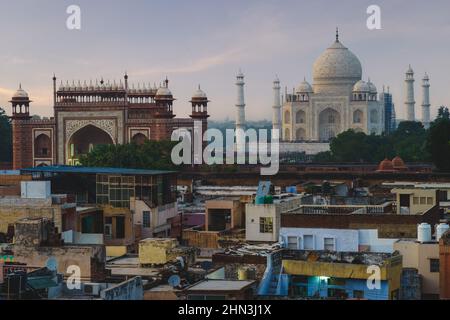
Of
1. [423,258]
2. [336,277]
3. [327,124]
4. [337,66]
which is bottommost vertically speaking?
[336,277]

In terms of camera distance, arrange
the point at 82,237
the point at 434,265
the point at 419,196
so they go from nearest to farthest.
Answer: the point at 434,265
the point at 82,237
the point at 419,196

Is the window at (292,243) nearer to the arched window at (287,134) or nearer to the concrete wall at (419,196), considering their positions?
the concrete wall at (419,196)

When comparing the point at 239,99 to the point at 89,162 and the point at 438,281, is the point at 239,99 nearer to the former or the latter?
the point at 89,162

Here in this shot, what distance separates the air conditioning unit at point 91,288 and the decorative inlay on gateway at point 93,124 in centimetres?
2225

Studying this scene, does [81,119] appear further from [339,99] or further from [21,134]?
[339,99]

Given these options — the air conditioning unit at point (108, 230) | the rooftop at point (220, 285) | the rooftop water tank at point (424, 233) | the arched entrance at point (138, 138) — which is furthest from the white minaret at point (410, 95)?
the rooftop at point (220, 285)

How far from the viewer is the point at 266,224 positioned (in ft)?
46.4

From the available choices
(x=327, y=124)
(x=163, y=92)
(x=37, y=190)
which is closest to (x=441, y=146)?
(x=163, y=92)

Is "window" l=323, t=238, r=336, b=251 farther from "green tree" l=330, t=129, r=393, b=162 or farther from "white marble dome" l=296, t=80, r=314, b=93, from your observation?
"white marble dome" l=296, t=80, r=314, b=93

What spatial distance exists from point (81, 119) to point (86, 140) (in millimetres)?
1272

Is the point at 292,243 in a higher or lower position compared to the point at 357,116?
lower

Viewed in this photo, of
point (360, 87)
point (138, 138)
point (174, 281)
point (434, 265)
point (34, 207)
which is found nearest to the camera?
point (174, 281)

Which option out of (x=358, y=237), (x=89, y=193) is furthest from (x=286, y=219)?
(x=89, y=193)

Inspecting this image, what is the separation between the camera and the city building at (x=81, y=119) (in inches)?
1244
